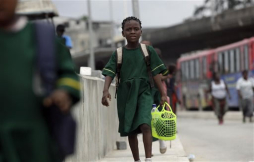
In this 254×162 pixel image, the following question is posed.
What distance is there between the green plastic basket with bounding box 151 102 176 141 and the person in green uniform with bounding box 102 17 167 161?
0.24 m

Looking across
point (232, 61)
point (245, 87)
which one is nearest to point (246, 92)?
point (245, 87)

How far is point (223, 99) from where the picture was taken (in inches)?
819

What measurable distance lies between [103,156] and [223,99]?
453 inches

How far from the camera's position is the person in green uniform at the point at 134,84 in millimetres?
7398

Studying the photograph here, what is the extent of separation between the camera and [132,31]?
24.5 feet

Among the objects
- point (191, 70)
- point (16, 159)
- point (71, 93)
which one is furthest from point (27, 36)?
point (191, 70)

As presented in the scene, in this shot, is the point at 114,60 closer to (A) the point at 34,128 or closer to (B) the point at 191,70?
(A) the point at 34,128

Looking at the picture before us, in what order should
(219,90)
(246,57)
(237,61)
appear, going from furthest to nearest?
(237,61) → (246,57) → (219,90)

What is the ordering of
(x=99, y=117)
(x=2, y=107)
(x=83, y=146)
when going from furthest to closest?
(x=99, y=117), (x=83, y=146), (x=2, y=107)

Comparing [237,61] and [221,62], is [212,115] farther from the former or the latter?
[221,62]

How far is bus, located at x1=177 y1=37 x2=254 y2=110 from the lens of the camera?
98.2 feet

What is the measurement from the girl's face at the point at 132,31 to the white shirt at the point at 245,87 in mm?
13870

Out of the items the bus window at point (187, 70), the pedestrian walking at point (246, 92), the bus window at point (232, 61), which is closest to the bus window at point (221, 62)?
the bus window at point (232, 61)

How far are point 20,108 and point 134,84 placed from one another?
4.25 meters
